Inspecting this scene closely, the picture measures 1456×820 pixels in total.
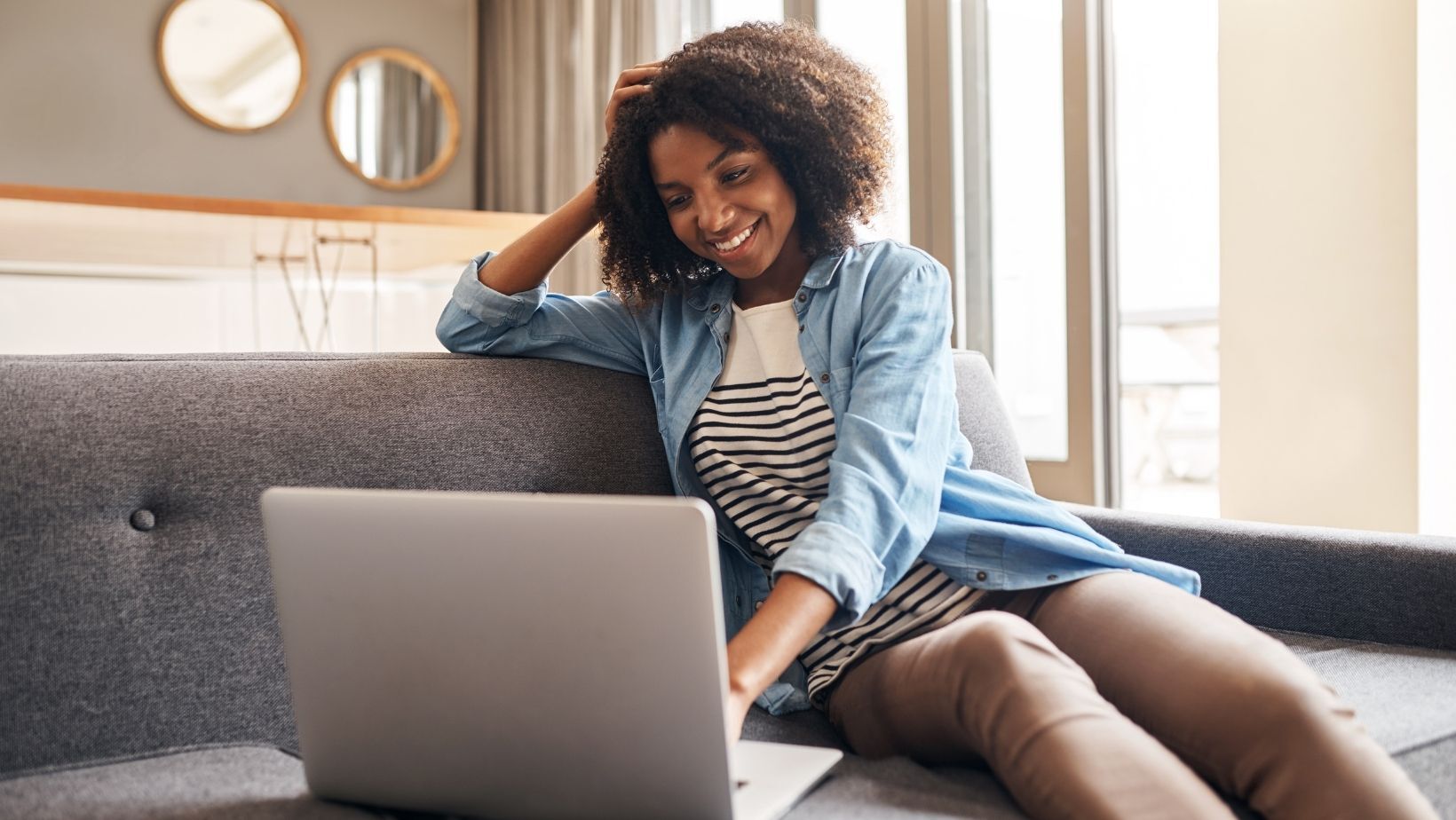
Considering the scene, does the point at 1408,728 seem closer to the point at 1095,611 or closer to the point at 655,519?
the point at 1095,611

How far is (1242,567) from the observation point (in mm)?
1373

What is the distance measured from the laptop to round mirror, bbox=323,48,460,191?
4468 millimetres

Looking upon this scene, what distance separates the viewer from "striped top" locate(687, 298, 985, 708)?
44.2 inches

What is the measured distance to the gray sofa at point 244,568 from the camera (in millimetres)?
934

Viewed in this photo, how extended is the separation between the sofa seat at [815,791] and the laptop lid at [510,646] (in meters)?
0.10

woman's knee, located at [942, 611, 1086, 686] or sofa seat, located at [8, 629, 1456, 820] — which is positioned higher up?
woman's knee, located at [942, 611, 1086, 686]

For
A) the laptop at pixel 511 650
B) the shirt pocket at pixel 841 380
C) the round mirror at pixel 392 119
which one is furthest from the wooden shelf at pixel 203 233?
the laptop at pixel 511 650

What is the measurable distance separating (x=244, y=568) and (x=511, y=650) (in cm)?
43

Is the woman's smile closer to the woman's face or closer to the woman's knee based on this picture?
the woman's face

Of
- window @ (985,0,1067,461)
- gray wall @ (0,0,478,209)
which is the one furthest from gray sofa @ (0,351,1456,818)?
gray wall @ (0,0,478,209)

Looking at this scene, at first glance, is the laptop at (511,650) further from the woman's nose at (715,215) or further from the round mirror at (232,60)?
the round mirror at (232,60)

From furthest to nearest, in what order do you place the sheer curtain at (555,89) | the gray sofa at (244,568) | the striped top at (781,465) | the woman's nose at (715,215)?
the sheer curtain at (555,89) < the woman's nose at (715,215) < the striped top at (781,465) < the gray sofa at (244,568)

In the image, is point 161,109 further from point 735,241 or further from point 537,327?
point 735,241

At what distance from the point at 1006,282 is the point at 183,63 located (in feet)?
11.1
